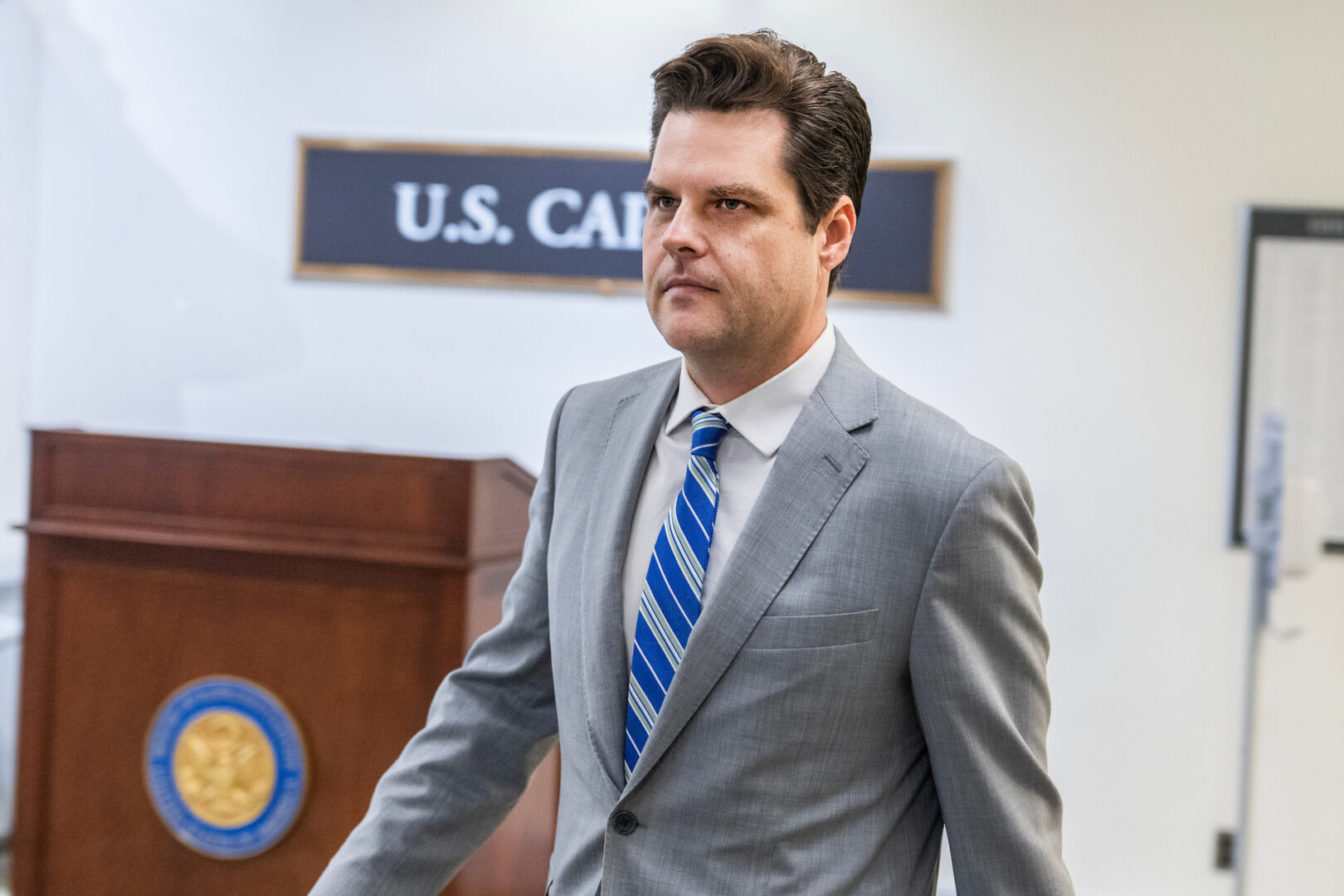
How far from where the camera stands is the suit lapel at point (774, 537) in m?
1.04

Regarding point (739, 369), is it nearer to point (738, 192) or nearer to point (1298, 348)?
point (738, 192)

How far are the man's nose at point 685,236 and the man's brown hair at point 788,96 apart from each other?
111mm

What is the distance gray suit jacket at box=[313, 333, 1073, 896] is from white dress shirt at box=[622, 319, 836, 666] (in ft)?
0.17

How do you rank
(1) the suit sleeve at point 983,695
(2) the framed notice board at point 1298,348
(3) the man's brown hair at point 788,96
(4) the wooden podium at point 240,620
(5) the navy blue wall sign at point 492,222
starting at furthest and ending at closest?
(5) the navy blue wall sign at point 492,222 < (2) the framed notice board at point 1298,348 < (4) the wooden podium at point 240,620 < (3) the man's brown hair at point 788,96 < (1) the suit sleeve at point 983,695

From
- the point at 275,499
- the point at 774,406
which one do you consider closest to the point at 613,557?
the point at 774,406

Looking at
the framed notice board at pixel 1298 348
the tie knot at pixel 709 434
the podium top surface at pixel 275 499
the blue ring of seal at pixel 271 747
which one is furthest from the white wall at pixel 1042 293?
the tie knot at pixel 709 434

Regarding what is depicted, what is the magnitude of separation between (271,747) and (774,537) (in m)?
1.70

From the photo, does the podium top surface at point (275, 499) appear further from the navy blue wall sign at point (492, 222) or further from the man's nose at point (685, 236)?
the man's nose at point (685, 236)

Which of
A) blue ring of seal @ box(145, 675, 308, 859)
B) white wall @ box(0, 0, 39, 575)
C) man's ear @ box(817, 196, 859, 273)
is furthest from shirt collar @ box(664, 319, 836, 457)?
white wall @ box(0, 0, 39, 575)

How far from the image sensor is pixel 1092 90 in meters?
3.13

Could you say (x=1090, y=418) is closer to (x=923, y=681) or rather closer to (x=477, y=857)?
(x=477, y=857)

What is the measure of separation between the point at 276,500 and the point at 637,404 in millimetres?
1409

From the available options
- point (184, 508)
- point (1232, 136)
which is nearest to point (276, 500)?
point (184, 508)

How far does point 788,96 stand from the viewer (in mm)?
1134
